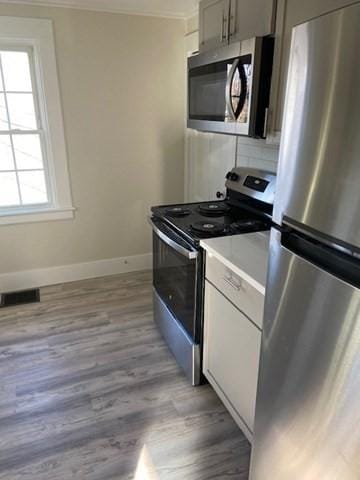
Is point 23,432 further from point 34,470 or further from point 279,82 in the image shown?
point 279,82

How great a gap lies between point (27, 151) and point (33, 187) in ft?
1.00

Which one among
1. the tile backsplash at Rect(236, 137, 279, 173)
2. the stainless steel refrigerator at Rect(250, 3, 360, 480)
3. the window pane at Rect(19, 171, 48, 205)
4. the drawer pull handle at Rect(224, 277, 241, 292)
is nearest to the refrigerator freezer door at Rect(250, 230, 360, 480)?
the stainless steel refrigerator at Rect(250, 3, 360, 480)

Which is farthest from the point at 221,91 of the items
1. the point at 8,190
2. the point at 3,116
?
the point at 8,190

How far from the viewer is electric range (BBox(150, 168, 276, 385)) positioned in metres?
1.88

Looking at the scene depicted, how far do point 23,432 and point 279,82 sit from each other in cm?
208

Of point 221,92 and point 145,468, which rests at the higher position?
point 221,92

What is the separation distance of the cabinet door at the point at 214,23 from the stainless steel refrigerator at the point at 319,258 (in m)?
1.21

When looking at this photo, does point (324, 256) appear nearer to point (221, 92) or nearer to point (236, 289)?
point (236, 289)

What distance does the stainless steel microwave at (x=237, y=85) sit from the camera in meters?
1.61

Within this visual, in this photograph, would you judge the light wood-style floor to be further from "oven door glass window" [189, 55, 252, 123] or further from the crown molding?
the crown molding

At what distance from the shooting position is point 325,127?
789 millimetres

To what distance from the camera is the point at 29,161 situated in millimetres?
2984

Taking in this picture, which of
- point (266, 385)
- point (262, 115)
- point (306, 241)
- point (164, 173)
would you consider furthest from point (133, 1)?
point (266, 385)

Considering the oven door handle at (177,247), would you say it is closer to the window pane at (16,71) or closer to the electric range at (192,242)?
the electric range at (192,242)
